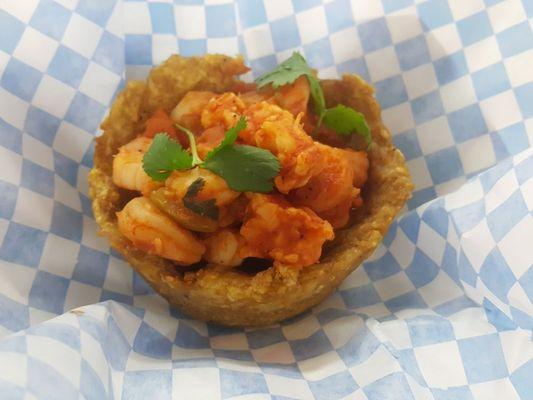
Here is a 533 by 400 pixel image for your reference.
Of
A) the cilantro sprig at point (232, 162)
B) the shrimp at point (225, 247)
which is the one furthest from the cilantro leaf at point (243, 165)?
the shrimp at point (225, 247)

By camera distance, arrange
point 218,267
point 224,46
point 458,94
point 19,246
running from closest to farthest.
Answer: point 218,267, point 19,246, point 458,94, point 224,46

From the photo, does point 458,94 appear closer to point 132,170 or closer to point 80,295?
point 132,170

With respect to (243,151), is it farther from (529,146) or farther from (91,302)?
(529,146)

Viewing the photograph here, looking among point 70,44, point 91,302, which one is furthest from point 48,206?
point 70,44

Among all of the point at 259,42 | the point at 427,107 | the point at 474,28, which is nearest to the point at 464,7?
the point at 474,28

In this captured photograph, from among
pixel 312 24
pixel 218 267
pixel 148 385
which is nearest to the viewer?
pixel 148 385
